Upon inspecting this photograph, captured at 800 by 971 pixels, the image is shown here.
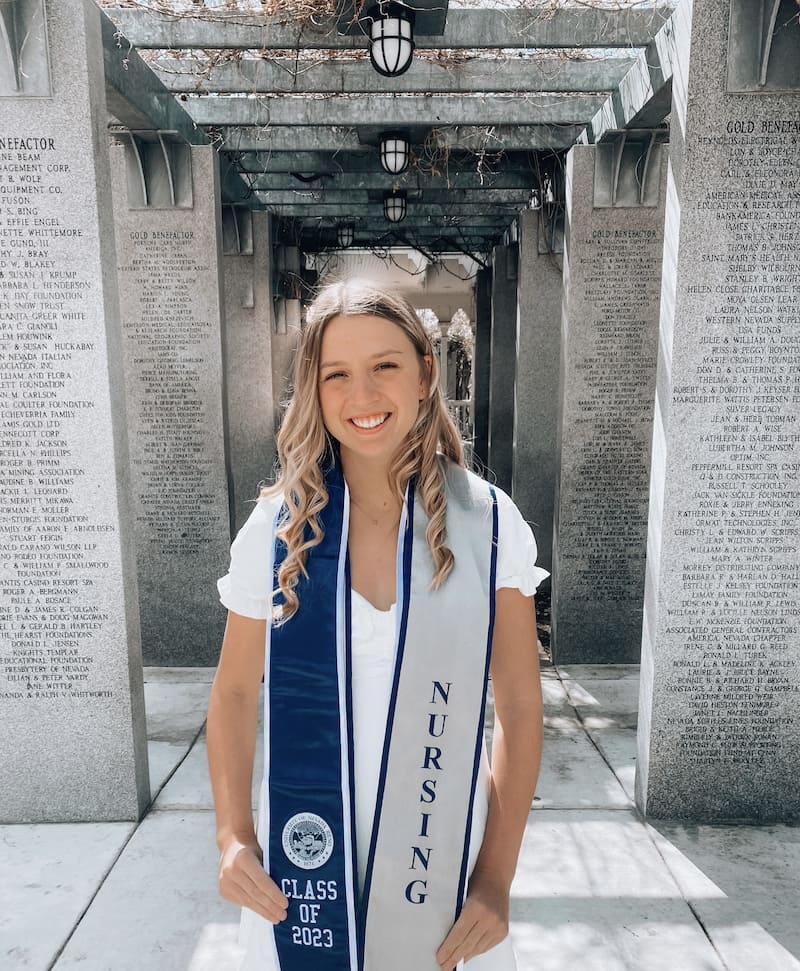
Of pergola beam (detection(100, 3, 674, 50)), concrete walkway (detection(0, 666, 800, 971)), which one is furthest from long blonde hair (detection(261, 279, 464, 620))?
pergola beam (detection(100, 3, 674, 50))

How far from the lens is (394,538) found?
1.75 metres

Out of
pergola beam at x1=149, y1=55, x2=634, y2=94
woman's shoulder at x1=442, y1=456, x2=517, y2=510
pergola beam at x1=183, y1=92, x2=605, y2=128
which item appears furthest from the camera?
pergola beam at x1=183, y1=92, x2=605, y2=128

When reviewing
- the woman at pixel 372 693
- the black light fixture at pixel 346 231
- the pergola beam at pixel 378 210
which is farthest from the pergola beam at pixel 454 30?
the black light fixture at pixel 346 231

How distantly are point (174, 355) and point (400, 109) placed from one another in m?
2.55

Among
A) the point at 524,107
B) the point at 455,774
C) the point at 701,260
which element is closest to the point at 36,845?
the point at 455,774

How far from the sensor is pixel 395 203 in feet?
27.9

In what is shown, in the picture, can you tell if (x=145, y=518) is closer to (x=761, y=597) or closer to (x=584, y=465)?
(x=584, y=465)

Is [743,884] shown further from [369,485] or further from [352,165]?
[352,165]

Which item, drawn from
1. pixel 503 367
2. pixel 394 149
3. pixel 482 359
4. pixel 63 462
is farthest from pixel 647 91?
pixel 482 359

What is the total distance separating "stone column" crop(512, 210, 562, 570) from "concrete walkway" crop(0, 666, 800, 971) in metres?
4.48

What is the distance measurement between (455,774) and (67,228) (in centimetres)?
289

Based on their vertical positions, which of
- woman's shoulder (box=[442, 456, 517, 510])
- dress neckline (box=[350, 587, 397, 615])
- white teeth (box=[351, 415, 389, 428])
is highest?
white teeth (box=[351, 415, 389, 428])

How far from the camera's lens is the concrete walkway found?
9.45ft

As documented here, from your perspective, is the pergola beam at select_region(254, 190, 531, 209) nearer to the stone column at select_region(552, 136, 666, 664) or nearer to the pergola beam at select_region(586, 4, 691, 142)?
the pergola beam at select_region(586, 4, 691, 142)
